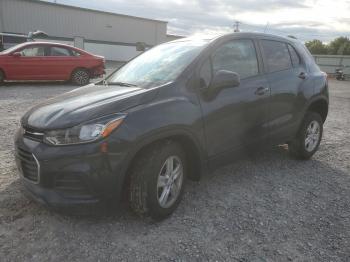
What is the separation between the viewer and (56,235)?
2.79 metres

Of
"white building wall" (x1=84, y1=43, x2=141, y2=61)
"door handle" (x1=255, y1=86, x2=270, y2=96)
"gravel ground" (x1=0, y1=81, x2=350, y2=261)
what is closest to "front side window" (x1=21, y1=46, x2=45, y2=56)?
"gravel ground" (x1=0, y1=81, x2=350, y2=261)

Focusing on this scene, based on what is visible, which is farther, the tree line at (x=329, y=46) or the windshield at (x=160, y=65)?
the tree line at (x=329, y=46)

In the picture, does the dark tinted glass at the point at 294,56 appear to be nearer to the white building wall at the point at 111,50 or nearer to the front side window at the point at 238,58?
the front side window at the point at 238,58

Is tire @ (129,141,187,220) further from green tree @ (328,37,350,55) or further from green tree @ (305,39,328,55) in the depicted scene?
green tree @ (305,39,328,55)

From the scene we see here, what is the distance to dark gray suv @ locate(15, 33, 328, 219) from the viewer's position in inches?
102

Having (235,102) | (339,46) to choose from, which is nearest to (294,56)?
(235,102)

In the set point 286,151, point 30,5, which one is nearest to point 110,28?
point 30,5

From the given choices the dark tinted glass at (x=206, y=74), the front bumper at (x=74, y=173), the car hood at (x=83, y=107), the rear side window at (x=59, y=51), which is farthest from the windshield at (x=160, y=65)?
the rear side window at (x=59, y=51)

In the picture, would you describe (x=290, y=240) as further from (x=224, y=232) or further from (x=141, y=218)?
(x=141, y=218)

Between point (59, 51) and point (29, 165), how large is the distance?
10.1 metres

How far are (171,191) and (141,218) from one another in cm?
A: 38

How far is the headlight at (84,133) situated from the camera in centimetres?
258

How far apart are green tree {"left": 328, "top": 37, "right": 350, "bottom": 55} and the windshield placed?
60904 mm

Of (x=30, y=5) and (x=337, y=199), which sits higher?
(x=30, y=5)
